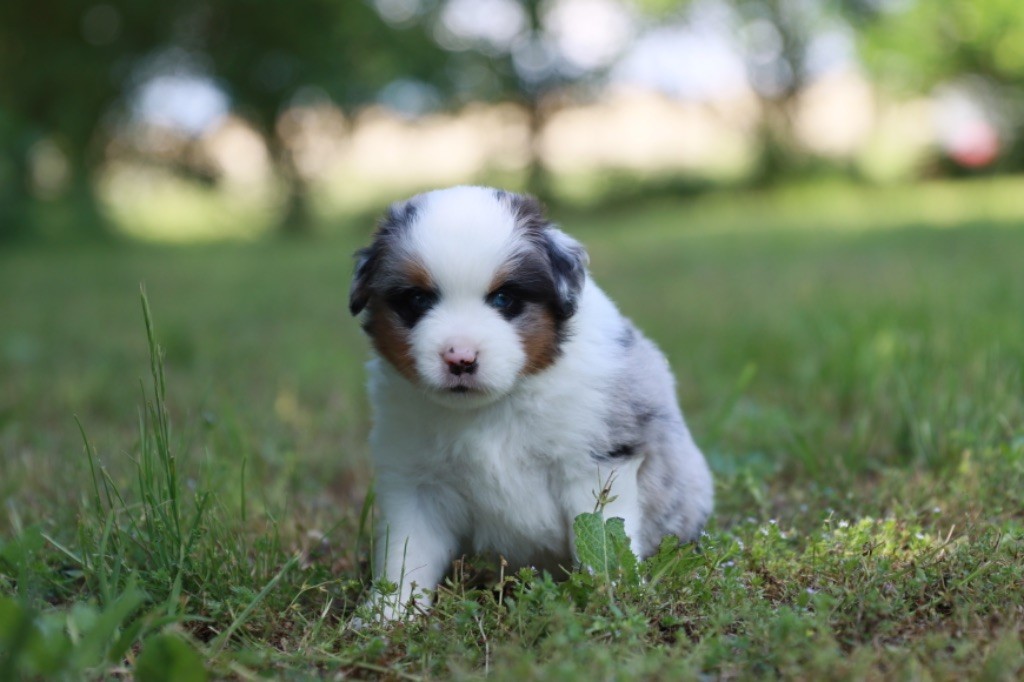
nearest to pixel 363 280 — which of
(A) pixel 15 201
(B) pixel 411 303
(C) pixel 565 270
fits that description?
(B) pixel 411 303

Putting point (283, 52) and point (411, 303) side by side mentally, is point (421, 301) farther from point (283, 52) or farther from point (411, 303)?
point (283, 52)

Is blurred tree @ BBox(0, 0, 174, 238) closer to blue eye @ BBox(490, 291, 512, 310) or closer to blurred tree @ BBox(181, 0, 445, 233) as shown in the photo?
blurred tree @ BBox(181, 0, 445, 233)

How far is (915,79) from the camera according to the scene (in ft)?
77.4

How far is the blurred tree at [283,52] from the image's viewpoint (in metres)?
19.6

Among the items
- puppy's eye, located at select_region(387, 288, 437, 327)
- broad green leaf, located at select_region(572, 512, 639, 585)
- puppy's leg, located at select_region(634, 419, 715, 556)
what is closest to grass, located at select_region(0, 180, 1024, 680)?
broad green leaf, located at select_region(572, 512, 639, 585)

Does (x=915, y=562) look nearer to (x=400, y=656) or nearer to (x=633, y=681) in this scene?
(x=633, y=681)

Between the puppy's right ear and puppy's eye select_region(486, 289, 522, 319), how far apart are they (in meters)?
0.41

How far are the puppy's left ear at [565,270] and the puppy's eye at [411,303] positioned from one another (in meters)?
0.37

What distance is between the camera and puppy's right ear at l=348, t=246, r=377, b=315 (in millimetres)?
3117

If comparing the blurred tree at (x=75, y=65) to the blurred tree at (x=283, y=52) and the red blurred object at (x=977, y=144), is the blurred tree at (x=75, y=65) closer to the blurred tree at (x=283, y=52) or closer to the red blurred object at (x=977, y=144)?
the blurred tree at (x=283, y=52)

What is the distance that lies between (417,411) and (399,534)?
0.39 m

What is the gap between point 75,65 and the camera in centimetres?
1808

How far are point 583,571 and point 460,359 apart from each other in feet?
2.27

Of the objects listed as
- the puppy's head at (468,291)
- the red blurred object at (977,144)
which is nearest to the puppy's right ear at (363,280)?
the puppy's head at (468,291)
